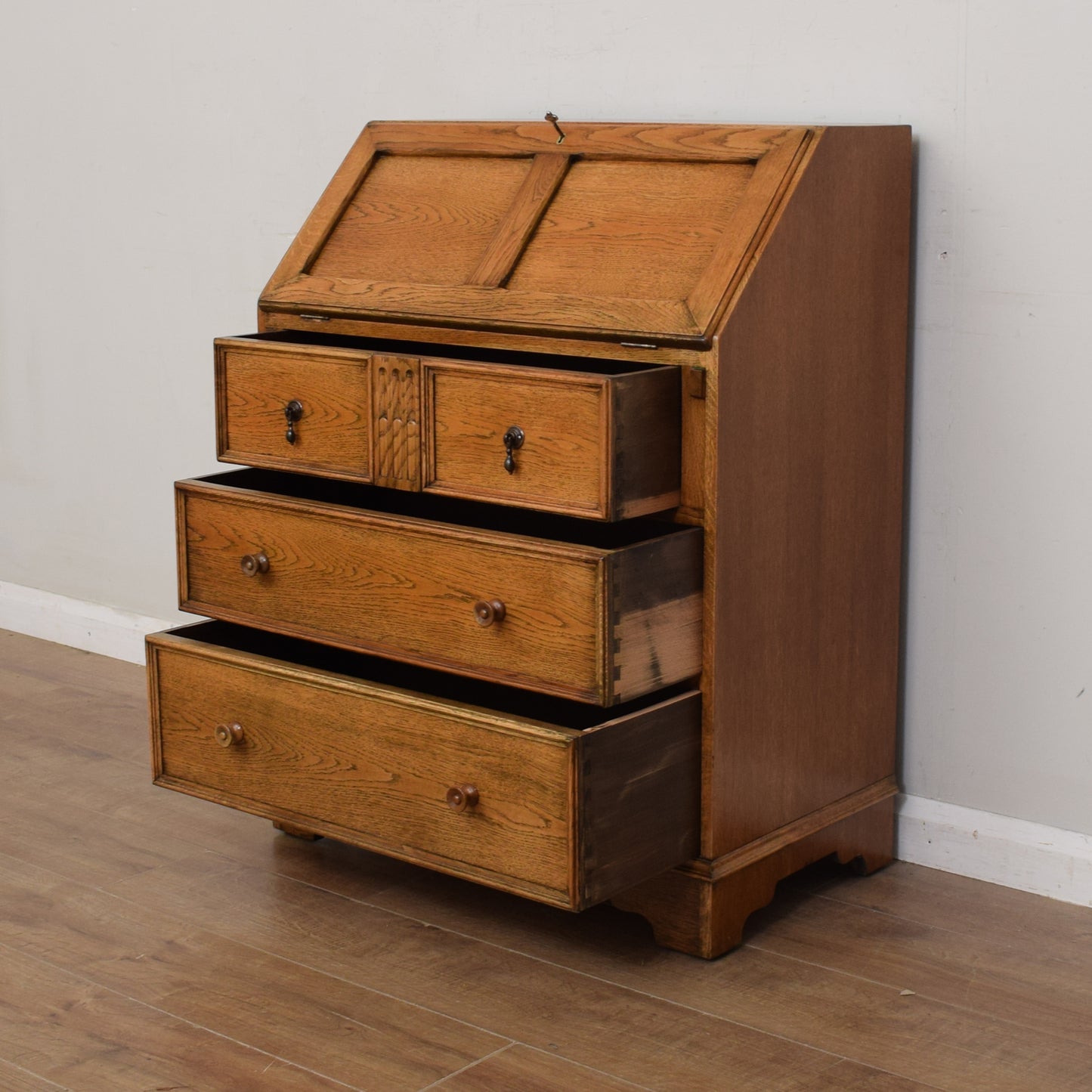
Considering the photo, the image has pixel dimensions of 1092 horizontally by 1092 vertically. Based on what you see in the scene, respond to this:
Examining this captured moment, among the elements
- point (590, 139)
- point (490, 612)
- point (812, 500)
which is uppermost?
point (590, 139)

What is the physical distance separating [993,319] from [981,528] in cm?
31

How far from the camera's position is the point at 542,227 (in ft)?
7.79

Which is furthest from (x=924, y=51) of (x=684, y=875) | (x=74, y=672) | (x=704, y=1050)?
(x=74, y=672)

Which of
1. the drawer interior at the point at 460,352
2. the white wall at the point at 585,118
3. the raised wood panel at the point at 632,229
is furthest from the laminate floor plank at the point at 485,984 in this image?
the raised wood panel at the point at 632,229

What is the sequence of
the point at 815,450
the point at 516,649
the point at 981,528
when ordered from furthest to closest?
the point at 981,528 → the point at 815,450 → the point at 516,649

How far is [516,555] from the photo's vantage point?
2121 mm

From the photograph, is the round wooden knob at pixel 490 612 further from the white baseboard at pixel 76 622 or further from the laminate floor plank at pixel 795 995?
the white baseboard at pixel 76 622

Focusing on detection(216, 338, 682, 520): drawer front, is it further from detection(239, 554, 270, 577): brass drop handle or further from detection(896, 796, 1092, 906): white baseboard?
detection(896, 796, 1092, 906): white baseboard

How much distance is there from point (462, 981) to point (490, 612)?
0.50 m

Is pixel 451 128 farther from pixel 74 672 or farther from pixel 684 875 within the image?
pixel 74 672

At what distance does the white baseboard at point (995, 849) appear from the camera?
245 cm

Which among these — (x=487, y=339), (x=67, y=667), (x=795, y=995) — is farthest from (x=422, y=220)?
(x=67, y=667)

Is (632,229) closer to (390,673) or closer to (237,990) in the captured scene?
(390,673)

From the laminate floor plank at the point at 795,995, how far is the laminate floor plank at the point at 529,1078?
0.22 meters
